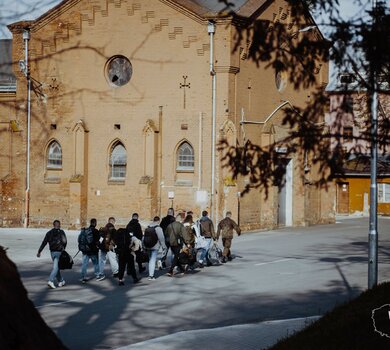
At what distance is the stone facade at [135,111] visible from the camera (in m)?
38.1

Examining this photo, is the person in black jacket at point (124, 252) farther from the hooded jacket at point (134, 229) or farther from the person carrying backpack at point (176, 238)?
the person carrying backpack at point (176, 238)

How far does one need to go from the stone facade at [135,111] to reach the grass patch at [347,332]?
82.2ft

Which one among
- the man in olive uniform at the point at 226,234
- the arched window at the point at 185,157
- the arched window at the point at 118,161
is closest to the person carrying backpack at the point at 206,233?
the man in olive uniform at the point at 226,234

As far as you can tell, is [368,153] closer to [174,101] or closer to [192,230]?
[192,230]

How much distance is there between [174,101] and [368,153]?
103 feet

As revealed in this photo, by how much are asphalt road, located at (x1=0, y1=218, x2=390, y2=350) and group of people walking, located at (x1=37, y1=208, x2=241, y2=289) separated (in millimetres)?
490

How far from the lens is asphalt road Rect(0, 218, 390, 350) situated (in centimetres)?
1464

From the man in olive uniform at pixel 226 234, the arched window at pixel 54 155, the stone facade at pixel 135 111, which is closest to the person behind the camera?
the man in olive uniform at pixel 226 234

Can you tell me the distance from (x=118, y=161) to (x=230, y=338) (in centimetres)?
2768

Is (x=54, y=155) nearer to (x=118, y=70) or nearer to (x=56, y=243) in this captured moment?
(x=118, y=70)

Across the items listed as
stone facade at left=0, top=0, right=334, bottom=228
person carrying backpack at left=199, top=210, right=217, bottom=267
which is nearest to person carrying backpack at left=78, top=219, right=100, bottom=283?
person carrying backpack at left=199, top=210, right=217, bottom=267

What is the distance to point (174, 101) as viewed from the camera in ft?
127

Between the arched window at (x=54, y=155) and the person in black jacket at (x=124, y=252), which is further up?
Result: the arched window at (x=54, y=155)

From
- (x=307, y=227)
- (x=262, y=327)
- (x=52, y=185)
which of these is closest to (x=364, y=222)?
(x=307, y=227)
